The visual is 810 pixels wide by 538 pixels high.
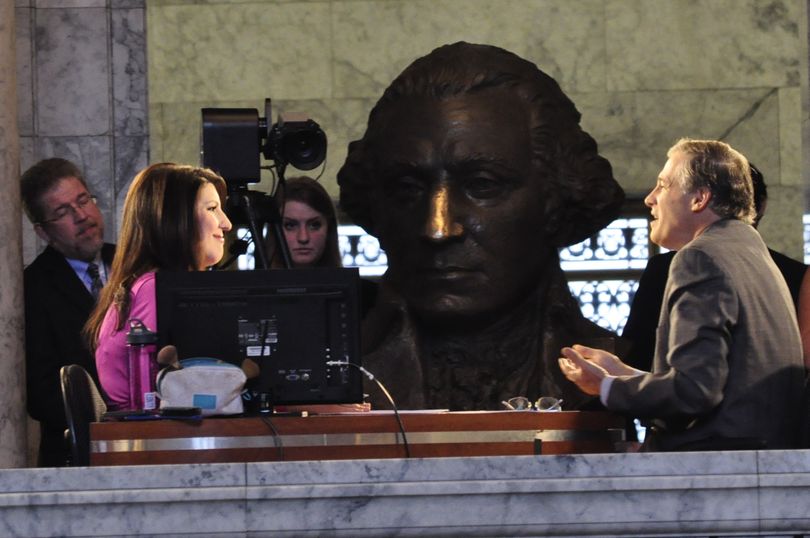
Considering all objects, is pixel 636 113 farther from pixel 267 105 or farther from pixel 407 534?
pixel 407 534

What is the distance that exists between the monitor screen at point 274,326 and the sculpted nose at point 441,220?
1.86m

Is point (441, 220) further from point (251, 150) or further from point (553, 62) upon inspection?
point (553, 62)

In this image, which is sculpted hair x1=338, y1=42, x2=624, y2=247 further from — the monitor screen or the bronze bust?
the monitor screen

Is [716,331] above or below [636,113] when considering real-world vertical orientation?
below

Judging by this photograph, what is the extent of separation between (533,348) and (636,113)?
234cm

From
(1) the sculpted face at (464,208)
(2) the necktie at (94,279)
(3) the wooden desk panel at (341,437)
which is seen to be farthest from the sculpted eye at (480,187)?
(3) the wooden desk panel at (341,437)

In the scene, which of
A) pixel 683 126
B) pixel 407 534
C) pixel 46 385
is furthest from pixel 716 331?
pixel 683 126

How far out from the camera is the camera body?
22.2ft

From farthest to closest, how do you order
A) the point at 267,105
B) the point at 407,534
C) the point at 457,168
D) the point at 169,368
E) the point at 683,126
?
the point at 683,126, the point at 457,168, the point at 267,105, the point at 169,368, the point at 407,534

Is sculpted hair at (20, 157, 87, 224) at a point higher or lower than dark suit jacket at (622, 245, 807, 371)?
higher

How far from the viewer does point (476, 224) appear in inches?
303

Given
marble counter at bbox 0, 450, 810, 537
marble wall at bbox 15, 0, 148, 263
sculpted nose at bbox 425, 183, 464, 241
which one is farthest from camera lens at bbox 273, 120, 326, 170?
marble wall at bbox 15, 0, 148, 263

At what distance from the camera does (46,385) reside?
8094 millimetres

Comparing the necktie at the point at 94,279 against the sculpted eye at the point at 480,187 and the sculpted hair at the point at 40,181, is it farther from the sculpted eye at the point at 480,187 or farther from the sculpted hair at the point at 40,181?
the sculpted eye at the point at 480,187
